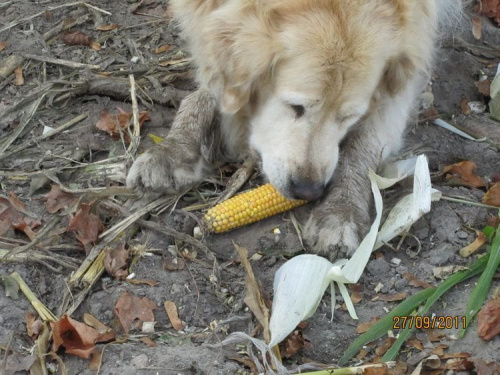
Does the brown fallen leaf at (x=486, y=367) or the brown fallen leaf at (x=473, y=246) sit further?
the brown fallen leaf at (x=473, y=246)

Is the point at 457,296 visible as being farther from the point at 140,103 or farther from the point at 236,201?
the point at 140,103

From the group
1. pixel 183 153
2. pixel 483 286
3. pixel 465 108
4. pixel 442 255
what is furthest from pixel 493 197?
pixel 183 153

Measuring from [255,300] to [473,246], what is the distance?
107 centimetres

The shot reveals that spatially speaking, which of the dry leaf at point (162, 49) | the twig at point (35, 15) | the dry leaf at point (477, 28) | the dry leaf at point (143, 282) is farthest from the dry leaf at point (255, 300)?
the dry leaf at point (477, 28)

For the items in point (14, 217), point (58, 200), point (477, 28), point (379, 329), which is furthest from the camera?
point (477, 28)

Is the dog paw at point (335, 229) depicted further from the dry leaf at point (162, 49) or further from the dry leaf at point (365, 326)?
the dry leaf at point (162, 49)

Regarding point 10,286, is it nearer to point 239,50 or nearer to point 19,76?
point 239,50

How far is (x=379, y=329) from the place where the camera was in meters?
2.99

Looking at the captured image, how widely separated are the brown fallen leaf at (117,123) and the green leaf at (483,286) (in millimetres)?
2194

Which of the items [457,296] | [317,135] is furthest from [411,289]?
[317,135]

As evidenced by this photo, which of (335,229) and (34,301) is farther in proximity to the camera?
(335,229)

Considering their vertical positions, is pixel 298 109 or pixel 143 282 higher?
pixel 298 109

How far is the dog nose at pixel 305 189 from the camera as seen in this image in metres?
3.58

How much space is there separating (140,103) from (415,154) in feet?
5.65
